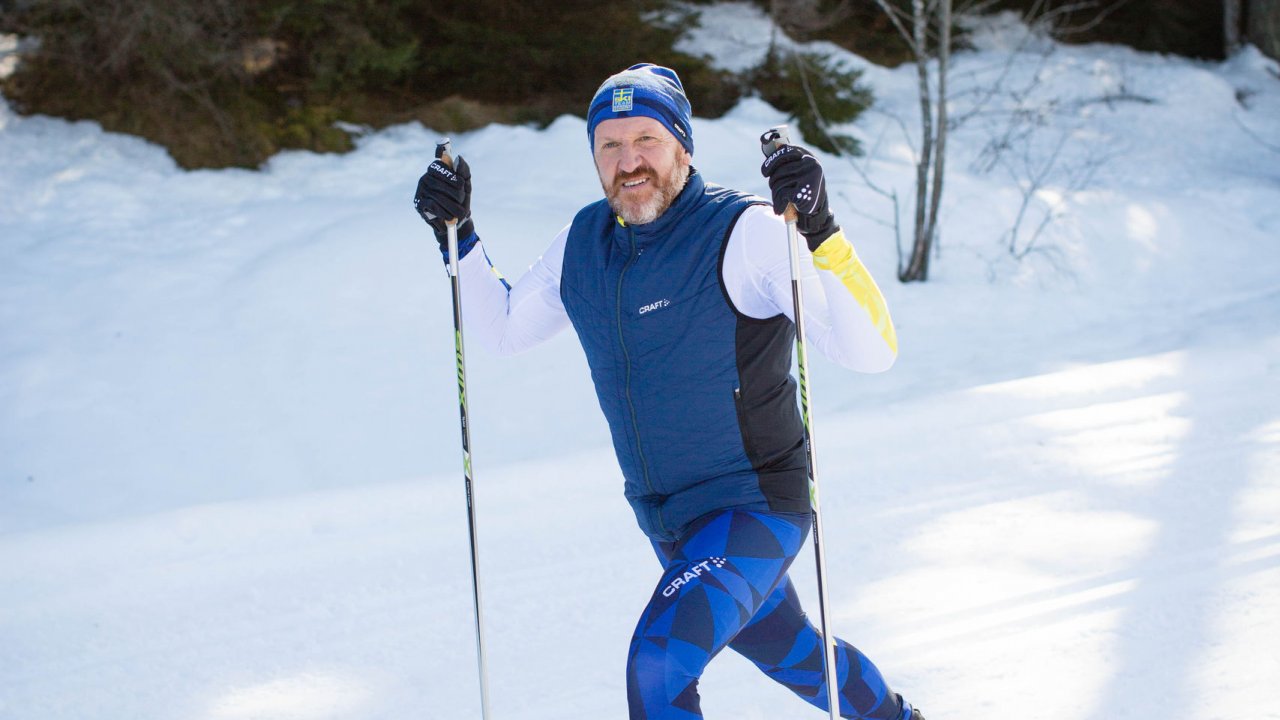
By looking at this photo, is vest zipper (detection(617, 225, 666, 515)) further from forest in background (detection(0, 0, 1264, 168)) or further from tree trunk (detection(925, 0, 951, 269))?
forest in background (detection(0, 0, 1264, 168))

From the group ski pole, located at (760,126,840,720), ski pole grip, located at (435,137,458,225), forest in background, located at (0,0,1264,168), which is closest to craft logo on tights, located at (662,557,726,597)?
ski pole, located at (760,126,840,720)

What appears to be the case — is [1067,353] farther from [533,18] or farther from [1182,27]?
[1182,27]

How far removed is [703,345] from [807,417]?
0.81ft

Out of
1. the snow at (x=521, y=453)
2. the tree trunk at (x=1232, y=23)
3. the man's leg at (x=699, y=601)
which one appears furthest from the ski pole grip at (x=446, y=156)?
the tree trunk at (x=1232, y=23)

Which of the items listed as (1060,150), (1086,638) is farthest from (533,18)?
(1086,638)

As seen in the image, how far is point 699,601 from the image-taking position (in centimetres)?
199

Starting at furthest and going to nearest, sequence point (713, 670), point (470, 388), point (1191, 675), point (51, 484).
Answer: point (470, 388) < point (51, 484) < point (713, 670) < point (1191, 675)

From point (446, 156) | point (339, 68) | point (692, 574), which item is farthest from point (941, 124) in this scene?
point (692, 574)

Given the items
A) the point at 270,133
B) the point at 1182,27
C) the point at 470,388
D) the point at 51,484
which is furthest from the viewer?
the point at 1182,27

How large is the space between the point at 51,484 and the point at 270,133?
182 inches

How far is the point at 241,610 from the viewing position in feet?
11.8

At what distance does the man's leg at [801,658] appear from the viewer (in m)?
2.34

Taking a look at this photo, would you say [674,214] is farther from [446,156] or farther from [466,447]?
[466,447]

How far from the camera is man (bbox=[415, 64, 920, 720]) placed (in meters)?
2.00
